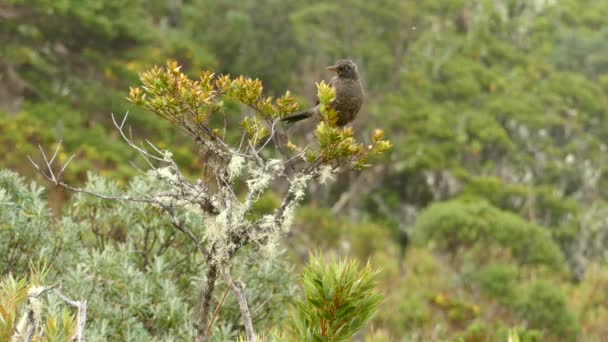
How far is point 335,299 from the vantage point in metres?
2.29

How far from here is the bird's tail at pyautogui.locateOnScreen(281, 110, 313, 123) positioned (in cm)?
296

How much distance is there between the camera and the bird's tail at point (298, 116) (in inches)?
117

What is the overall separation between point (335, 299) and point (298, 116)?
97 centimetres

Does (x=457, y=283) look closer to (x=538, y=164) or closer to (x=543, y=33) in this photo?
(x=538, y=164)

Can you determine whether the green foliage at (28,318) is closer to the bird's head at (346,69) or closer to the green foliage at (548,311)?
the bird's head at (346,69)

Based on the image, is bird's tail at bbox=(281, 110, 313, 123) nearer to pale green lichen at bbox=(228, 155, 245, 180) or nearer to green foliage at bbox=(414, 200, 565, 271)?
pale green lichen at bbox=(228, 155, 245, 180)

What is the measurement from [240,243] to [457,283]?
529 inches

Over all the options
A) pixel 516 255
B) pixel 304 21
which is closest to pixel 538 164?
pixel 516 255

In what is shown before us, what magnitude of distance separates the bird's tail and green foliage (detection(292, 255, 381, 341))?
2.63 feet

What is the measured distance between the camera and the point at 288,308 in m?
4.20

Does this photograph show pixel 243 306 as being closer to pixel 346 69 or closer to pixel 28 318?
pixel 28 318

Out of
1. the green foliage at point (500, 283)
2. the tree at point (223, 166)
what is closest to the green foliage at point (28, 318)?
the tree at point (223, 166)

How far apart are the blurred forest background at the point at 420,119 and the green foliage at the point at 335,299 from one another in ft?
27.4

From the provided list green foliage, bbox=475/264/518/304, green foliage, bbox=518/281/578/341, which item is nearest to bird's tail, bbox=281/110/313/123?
green foliage, bbox=518/281/578/341
